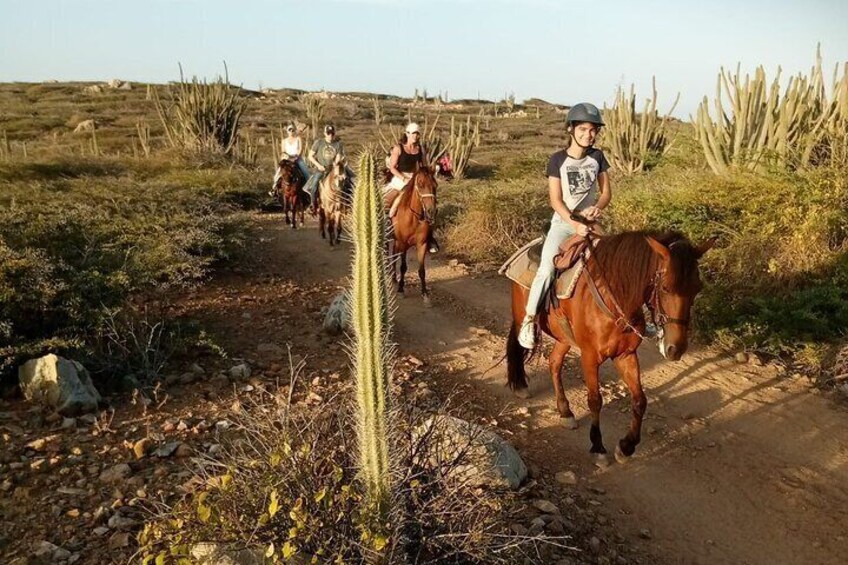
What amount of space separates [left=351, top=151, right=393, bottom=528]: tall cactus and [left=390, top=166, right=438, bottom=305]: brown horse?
6.33 m

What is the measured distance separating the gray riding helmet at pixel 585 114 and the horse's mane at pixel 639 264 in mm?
1021

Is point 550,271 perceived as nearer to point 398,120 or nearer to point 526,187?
point 526,187

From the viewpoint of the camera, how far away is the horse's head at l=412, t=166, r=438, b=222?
9141 mm

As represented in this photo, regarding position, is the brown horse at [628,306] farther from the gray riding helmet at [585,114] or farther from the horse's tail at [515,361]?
the gray riding helmet at [585,114]

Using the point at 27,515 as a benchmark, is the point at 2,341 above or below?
above

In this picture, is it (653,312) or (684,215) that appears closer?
(653,312)

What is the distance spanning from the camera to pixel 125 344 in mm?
5812

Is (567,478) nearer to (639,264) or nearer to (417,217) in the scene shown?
(639,264)

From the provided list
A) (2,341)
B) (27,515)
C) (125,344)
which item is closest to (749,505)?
(27,515)

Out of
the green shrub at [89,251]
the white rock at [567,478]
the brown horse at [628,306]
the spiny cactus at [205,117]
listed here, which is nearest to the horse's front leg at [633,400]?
the brown horse at [628,306]

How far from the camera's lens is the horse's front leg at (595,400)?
5.07 m

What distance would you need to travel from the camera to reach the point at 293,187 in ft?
52.1

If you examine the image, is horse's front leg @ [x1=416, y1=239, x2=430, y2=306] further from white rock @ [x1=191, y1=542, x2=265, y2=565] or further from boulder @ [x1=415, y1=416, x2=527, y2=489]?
white rock @ [x1=191, y1=542, x2=265, y2=565]

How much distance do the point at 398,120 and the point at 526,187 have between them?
42667 mm
